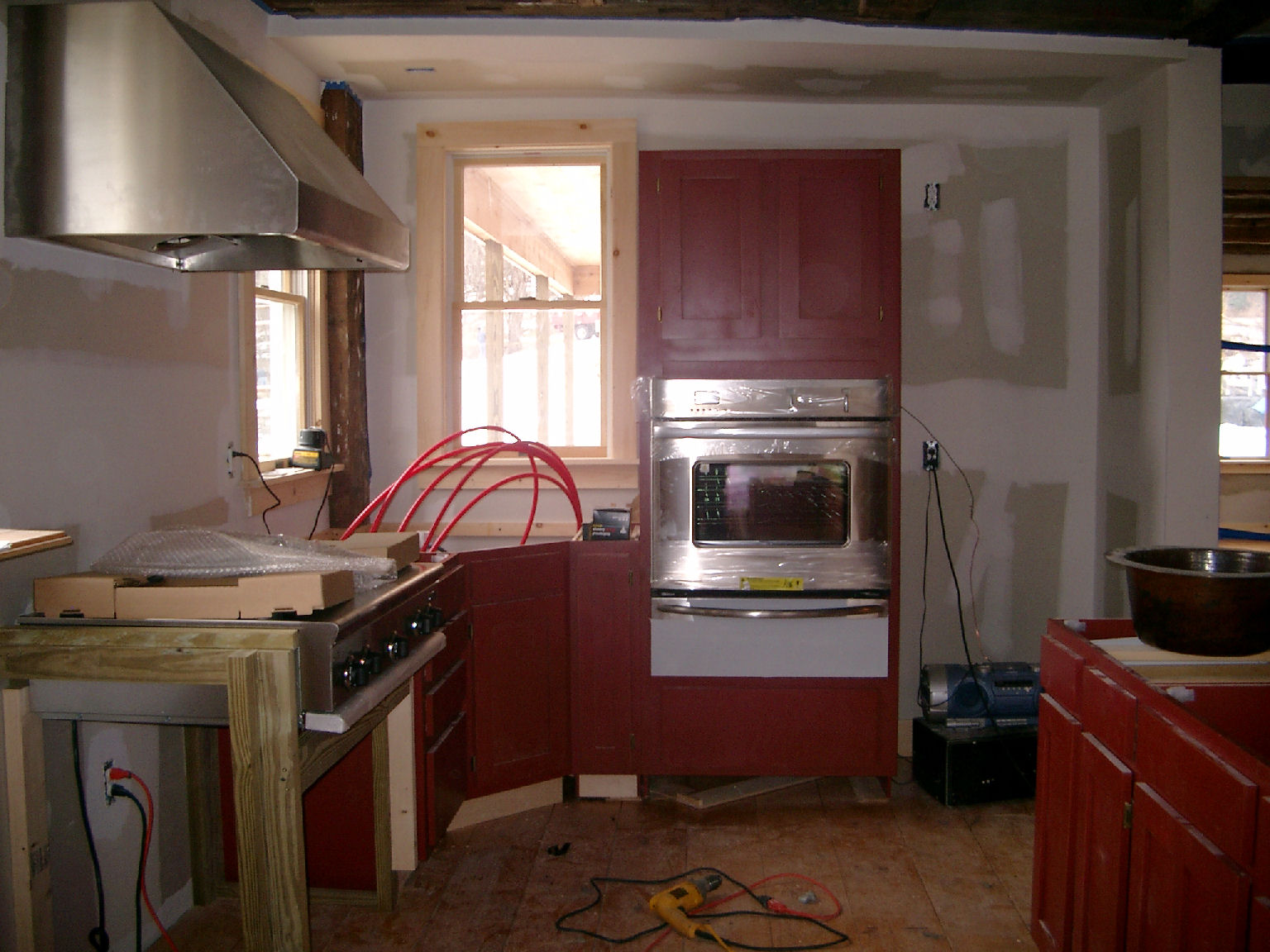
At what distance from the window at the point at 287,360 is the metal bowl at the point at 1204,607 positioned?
2.76m

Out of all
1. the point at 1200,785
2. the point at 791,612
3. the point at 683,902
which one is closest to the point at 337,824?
the point at 683,902

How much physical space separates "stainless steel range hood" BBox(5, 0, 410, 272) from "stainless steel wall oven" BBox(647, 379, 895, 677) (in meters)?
1.48

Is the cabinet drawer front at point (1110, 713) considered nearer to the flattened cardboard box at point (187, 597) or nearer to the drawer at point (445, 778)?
the flattened cardboard box at point (187, 597)

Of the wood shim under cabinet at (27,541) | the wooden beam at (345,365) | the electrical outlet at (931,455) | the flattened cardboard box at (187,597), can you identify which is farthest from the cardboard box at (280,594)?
the electrical outlet at (931,455)

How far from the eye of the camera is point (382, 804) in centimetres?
250

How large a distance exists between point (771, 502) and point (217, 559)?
70.8 inches

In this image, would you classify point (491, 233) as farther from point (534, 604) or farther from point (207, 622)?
point (207, 622)

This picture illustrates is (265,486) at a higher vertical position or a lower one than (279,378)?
lower

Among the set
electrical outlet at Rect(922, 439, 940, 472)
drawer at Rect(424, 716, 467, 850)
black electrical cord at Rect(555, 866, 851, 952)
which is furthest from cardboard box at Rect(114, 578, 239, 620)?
electrical outlet at Rect(922, 439, 940, 472)

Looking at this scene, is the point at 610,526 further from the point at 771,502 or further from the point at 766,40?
the point at 766,40

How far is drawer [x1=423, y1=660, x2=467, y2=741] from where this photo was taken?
257 centimetres

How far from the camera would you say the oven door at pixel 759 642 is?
10.2 feet

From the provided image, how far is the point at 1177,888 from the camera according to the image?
1.49 meters

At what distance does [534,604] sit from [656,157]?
1619mm
